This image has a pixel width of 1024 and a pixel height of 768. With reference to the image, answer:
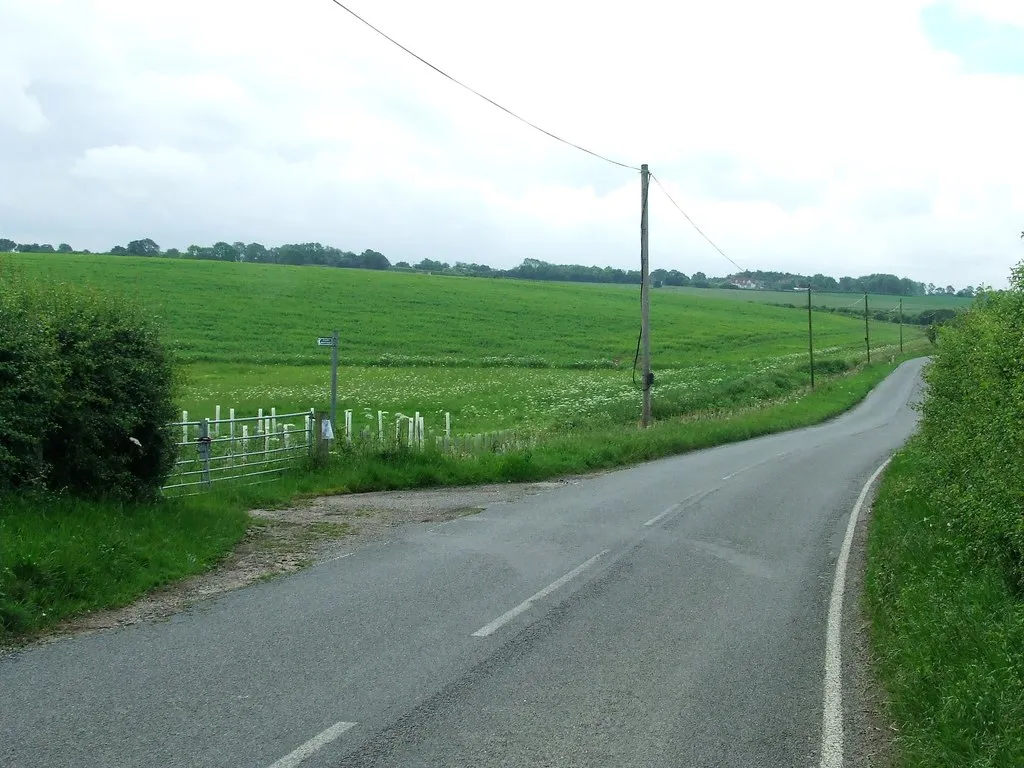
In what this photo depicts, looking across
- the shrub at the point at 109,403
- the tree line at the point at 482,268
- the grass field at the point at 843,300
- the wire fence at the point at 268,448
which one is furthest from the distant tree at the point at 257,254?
the shrub at the point at 109,403

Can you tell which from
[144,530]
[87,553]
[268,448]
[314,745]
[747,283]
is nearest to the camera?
[314,745]

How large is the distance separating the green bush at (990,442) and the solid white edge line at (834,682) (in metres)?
1.44

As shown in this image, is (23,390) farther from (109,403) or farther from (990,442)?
(990,442)

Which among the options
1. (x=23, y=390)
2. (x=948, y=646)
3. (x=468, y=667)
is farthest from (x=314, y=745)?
(x=23, y=390)

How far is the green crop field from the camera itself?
4100 cm

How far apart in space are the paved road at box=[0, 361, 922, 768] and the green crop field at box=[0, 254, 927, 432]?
5787 millimetres

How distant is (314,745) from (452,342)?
58995mm

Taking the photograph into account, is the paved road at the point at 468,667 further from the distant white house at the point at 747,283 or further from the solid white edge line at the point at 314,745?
the distant white house at the point at 747,283

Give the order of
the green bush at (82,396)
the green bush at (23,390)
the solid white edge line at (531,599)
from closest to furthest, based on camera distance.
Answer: the solid white edge line at (531,599) < the green bush at (23,390) < the green bush at (82,396)

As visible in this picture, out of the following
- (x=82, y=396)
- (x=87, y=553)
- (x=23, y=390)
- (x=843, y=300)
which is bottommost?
(x=87, y=553)

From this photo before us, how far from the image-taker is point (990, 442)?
9.90 metres

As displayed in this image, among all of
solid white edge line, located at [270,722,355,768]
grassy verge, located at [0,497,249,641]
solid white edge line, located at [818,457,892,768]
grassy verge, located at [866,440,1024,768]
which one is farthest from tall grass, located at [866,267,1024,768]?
grassy verge, located at [0,497,249,641]

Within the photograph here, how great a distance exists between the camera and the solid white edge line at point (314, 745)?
5.27 m

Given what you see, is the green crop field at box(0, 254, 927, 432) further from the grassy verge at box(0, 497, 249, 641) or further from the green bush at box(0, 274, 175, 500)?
the grassy verge at box(0, 497, 249, 641)
